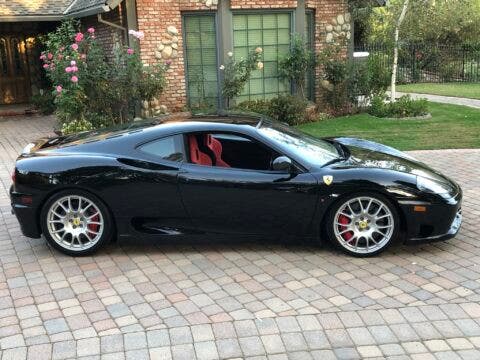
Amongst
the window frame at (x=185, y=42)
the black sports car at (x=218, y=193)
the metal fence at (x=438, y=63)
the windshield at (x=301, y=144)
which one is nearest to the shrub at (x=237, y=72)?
the window frame at (x=185, y=42)

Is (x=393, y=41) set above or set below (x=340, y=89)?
above

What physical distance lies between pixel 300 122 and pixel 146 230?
8.52m

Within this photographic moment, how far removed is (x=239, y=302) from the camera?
4.20 m

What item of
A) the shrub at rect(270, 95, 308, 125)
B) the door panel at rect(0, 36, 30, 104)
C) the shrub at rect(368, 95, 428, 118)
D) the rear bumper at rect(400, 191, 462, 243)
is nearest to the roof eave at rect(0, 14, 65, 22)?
the door panel at rect(0, 36, 30, 104)

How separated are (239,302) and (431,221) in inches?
77.4

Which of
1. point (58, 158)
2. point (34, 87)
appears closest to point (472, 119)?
point (58, 158)

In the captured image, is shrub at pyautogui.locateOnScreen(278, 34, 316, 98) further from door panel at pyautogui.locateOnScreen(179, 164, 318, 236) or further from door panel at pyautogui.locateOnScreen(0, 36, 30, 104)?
door panel at pyautogui.locateOnScreen(0, 36, 30, 104)

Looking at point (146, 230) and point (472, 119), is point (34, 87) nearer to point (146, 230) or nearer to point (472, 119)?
point (472, 119)

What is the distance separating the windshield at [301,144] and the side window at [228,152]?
0.17 metres

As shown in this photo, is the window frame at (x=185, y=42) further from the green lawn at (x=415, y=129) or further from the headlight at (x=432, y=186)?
the headlight at (x=432, y=186)

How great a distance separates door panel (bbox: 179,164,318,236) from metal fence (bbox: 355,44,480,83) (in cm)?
2181

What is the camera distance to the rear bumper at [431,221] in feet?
16.1

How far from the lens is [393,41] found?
1389cm

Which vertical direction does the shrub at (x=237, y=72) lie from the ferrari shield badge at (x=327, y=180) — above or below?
above
